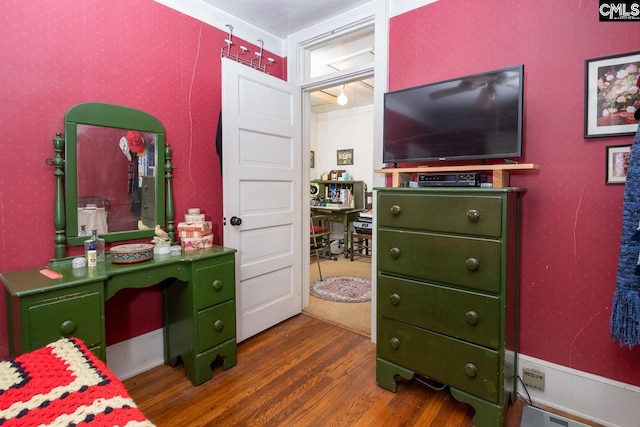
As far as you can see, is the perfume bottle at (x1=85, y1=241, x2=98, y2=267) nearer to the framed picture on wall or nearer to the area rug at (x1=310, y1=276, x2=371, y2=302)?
the area rug at (x1=310, y1=276, x2=371, y2=302)

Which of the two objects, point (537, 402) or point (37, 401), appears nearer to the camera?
point (37, 401)

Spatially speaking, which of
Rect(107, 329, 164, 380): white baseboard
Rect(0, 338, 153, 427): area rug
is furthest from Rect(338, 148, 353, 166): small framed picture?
Rect(0, 338, 153, 427): area rug

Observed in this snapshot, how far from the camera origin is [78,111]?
1840 millimetres

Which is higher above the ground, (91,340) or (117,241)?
(117,241)

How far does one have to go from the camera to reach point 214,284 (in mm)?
2039

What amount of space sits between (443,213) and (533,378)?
3.70 ft

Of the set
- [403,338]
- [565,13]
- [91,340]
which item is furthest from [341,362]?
[565,13]

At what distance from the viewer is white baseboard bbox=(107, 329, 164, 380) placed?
6.73 feet

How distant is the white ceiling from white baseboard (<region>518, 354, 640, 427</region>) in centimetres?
270

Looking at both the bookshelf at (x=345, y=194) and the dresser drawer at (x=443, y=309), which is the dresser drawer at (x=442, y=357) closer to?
the dresser drawer at (x=443, y=309)

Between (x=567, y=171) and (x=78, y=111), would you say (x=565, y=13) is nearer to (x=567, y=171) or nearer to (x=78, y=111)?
(x=567, y=171)

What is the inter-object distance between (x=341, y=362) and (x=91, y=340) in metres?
1.48

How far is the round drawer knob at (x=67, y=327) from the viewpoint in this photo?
1440mm

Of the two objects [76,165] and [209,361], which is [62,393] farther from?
[76,165]
